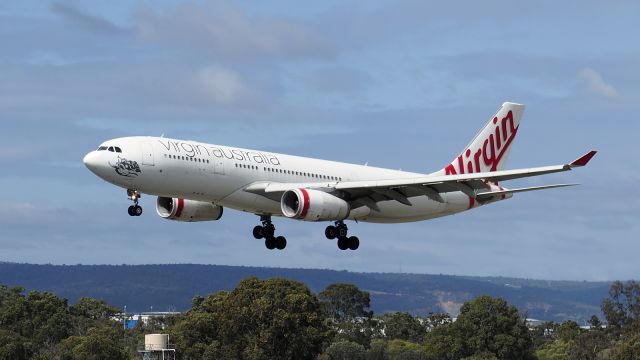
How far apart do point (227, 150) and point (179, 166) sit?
13.5 ft

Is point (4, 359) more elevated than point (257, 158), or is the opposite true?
point (257, 158)

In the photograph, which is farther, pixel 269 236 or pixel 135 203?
pixel 269 236

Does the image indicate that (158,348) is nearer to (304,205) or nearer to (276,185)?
(276,185)

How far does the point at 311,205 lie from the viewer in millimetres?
69688

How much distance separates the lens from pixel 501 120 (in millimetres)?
87375

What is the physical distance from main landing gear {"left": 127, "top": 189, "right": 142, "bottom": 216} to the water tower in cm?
7401

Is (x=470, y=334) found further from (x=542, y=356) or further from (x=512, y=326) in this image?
(x=542, y=356)

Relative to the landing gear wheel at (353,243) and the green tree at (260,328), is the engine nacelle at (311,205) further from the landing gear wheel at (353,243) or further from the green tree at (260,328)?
the green tree at (260,328)

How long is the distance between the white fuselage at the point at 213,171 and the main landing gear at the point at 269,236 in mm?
3109

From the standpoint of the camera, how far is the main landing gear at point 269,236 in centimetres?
7631

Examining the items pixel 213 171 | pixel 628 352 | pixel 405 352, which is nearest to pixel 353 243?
pixel 213 171

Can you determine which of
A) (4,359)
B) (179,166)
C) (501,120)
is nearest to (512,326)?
(4,359)

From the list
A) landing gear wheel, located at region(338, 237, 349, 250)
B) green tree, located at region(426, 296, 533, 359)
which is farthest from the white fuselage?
green tree, located at region(426, 296, 533, 359)

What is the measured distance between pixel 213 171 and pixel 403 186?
35.9 feet
